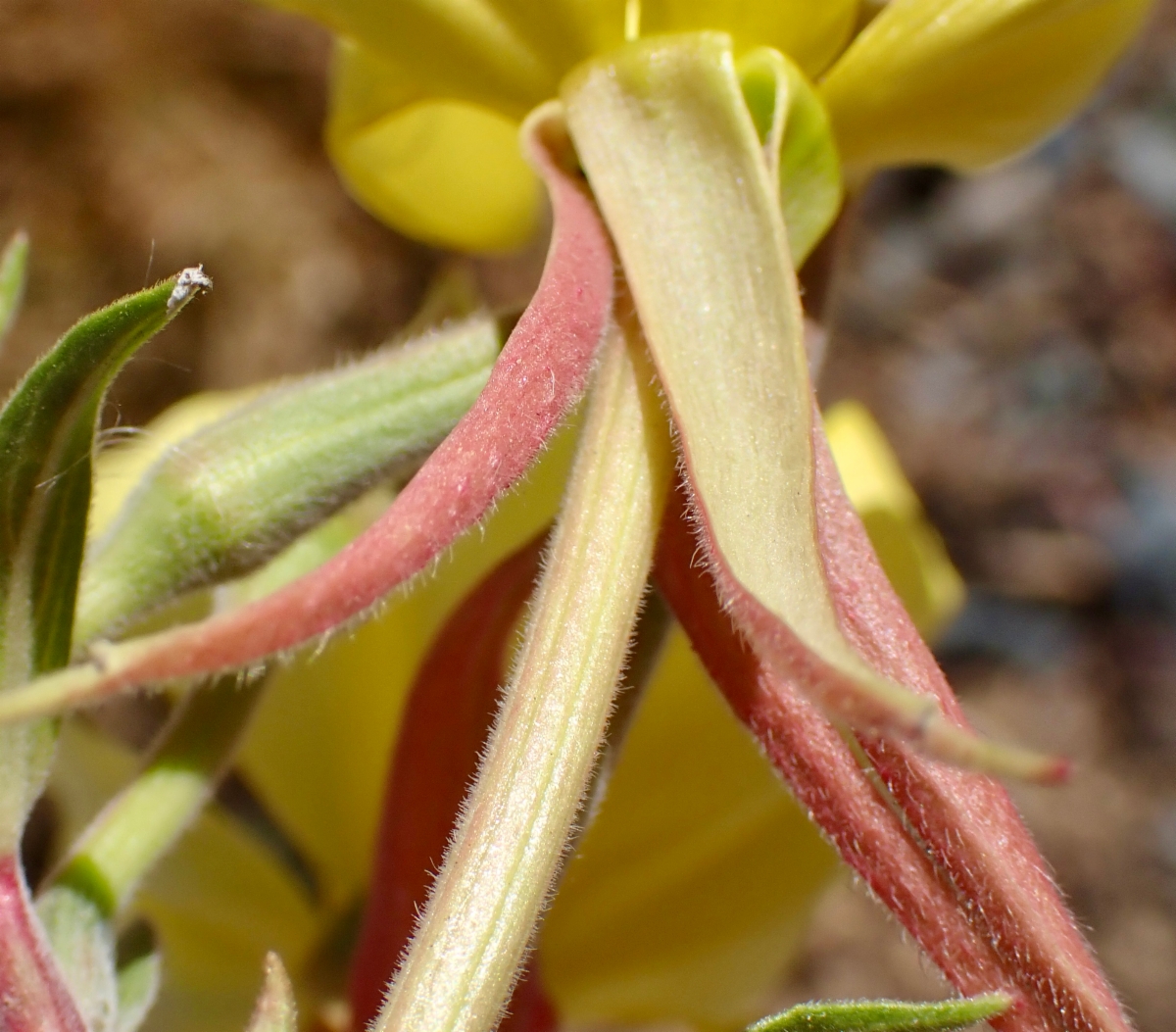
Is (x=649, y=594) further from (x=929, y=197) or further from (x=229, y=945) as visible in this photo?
(x=929, y=197)

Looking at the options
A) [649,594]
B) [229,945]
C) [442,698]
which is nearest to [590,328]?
[649,594]

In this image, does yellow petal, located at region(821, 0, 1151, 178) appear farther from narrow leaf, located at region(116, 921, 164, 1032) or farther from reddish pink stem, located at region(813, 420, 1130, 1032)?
narrow leaf, located at region(116, 921, 164, 1032)

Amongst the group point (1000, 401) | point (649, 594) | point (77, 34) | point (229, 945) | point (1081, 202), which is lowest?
point (1000, 401)

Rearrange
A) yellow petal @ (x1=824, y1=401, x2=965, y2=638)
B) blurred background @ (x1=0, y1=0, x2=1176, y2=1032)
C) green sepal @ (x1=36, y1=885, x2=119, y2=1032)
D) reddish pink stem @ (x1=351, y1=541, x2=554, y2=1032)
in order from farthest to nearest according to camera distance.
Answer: blurred background @ (x1=0, y1=0, x2=1176, y2=1032), yellow petal @ (x1=824, y1=401, x2=965, y2=638), reddish pink stem @ (x1=351, y1=541, x2=554, y2=1032), green sepal @ (x1=36, y1=885, x2=119, y2=1032)

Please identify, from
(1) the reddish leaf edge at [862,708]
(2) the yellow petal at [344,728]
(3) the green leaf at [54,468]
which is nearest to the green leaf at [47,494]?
(3) the green leaf at [54,468]

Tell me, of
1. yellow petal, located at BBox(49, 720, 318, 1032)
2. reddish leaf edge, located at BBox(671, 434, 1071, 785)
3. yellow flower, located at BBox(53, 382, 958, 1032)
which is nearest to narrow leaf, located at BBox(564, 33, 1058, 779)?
reddish leaf edge, located at BBox(671, 434, 1071, 785)

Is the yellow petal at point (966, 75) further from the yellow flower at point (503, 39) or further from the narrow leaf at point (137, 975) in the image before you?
the narrow leaf at point (137, 975)
